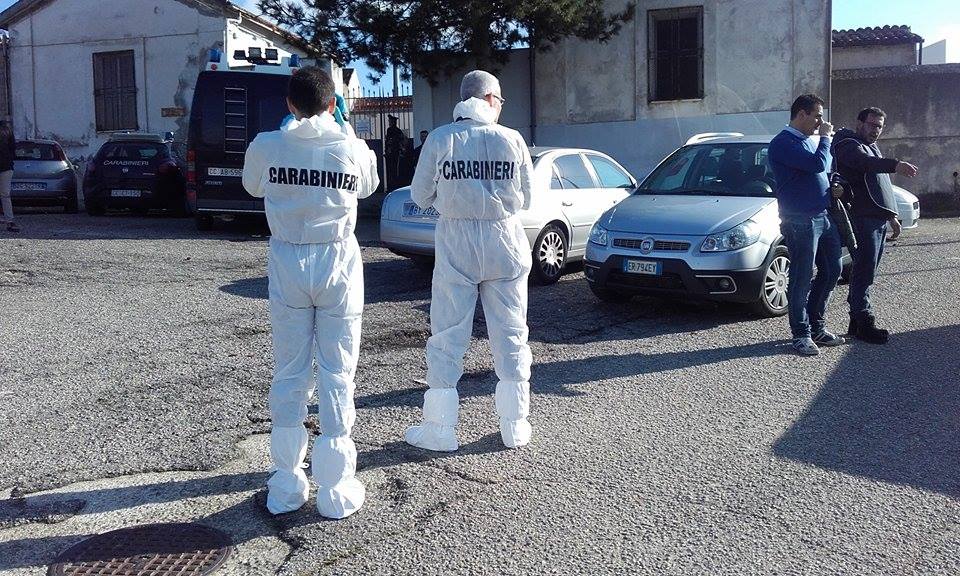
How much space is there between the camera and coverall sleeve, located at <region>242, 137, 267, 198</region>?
4.23 metres

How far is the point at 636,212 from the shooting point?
8.88 m

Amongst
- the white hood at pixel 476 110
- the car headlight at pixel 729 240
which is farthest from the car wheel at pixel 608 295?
the white hood at pixel 476 110

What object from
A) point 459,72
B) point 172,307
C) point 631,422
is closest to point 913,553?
point 631,422

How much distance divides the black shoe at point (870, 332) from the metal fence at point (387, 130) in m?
12.3

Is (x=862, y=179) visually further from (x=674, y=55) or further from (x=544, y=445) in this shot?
(x=674, y=55)

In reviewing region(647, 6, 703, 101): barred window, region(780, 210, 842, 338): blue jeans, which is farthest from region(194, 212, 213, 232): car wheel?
region(780, 210, 842, 338): blue jeans

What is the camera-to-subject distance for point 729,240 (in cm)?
823

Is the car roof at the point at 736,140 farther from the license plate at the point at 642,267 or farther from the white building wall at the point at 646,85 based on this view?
the white building wall at the point at 646,85

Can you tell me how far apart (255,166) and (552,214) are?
646cm

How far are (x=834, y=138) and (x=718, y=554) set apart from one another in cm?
486

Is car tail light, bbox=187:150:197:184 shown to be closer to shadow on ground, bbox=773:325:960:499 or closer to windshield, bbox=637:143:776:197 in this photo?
windshield, bbox=637:143:776:197

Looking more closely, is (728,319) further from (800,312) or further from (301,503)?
(301,503)

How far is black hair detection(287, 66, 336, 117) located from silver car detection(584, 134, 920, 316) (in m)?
4.71

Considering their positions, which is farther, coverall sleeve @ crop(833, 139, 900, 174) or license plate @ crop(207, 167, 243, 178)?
license plate @ crop(207, 167, 243, 178)
